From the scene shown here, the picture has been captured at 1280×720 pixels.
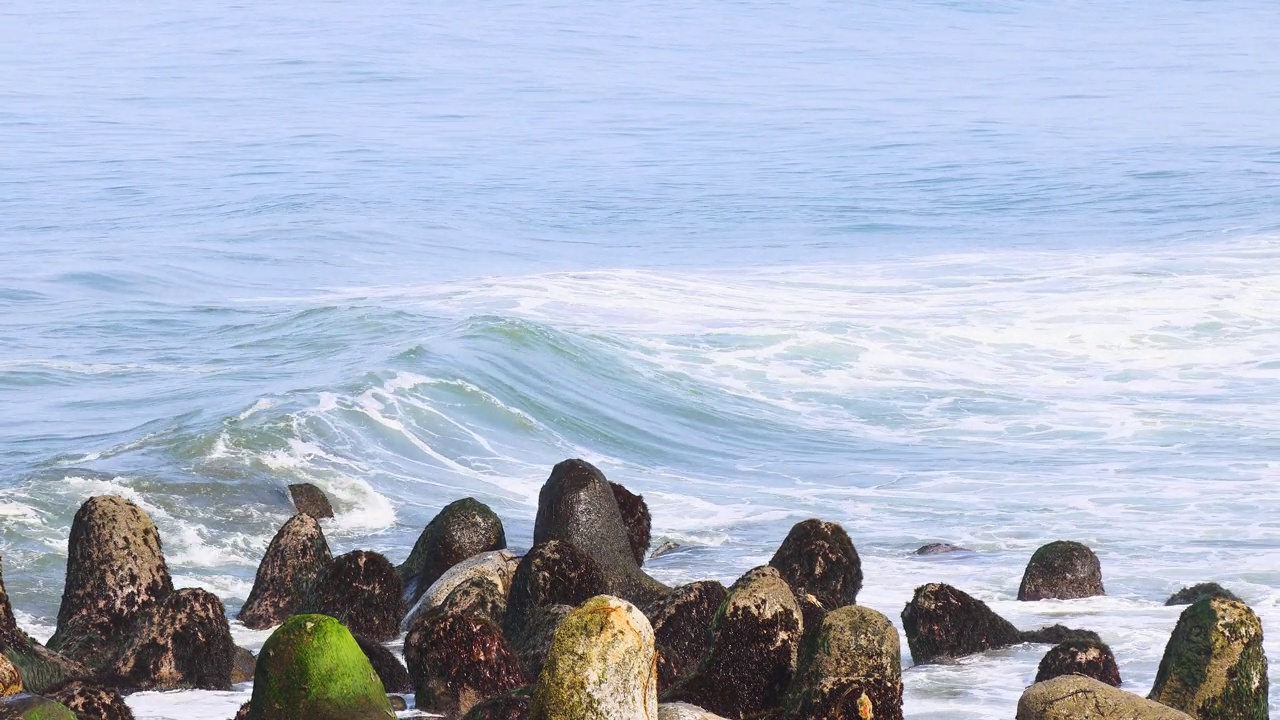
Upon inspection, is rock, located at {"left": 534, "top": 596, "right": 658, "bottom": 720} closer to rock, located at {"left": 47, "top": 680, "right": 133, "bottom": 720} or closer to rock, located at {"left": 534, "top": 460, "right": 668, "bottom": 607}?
rock, located at {"left": 47, "top": 680, "right": 133, "bottom": 720}

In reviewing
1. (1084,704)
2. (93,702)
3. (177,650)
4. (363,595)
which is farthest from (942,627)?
(93,702)

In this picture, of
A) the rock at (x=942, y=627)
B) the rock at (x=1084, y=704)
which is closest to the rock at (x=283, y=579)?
the rock at (x=942, y=627)

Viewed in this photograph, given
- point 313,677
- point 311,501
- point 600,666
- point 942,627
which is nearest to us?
point 313,677

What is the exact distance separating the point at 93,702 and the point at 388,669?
6.04 ft

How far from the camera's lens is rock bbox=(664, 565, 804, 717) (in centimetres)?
717

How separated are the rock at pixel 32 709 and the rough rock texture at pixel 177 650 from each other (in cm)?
334

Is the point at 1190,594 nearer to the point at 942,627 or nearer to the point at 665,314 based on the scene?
the point at 942,627

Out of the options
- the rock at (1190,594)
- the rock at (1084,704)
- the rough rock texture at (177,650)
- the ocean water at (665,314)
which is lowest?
the rough rock texture at (177,650)

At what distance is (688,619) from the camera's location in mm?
8258

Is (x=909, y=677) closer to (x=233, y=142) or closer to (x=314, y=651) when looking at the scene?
(x=314, y=651)

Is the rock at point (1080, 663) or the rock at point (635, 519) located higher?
the rock at point (635, 519)

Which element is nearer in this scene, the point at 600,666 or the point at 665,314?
the point at 600,666

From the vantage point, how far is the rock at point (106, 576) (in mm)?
9148

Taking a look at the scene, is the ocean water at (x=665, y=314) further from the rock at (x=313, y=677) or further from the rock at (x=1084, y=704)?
the rock at (x=313, y=677)
